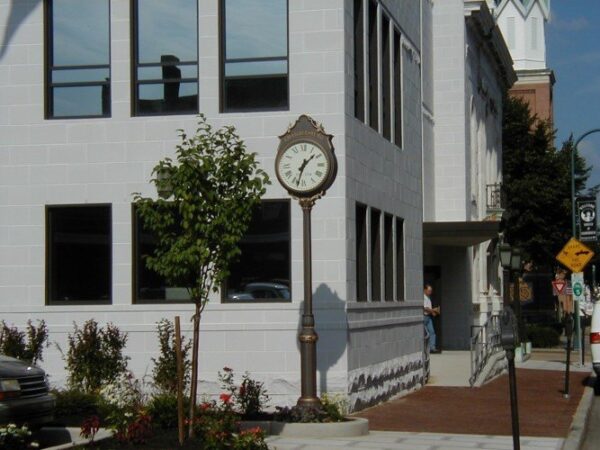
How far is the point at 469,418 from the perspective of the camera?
57.6 feet

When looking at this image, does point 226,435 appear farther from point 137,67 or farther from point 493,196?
point 493,196

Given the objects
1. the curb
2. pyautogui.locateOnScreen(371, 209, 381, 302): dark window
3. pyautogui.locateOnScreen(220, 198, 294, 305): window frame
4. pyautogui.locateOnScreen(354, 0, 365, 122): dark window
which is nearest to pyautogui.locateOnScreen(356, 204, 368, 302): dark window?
pyautogui.locateOnScreen(371, 209, 381, 302): dark window

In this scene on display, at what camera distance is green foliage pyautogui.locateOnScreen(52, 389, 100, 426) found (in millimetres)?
15750

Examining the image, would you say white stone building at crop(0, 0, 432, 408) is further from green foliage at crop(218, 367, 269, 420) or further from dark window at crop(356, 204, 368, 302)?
green foliage at crop(218, 367, 269, 420)

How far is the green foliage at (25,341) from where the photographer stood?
1761cm

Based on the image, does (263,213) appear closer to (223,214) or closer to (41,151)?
(41,151)

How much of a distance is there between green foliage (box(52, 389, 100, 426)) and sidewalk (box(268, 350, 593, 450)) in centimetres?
314

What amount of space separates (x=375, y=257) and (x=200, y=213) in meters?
8.21

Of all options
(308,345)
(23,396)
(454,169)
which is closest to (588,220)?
(454,169)

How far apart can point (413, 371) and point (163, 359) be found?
6.83 meters

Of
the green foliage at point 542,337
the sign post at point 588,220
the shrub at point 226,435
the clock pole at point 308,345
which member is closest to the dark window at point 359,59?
the clock pole at point 308,345

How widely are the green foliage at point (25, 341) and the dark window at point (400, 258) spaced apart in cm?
732

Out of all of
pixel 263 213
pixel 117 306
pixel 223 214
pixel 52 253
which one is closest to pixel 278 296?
pixel 263 213

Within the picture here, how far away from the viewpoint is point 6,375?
12.6m
